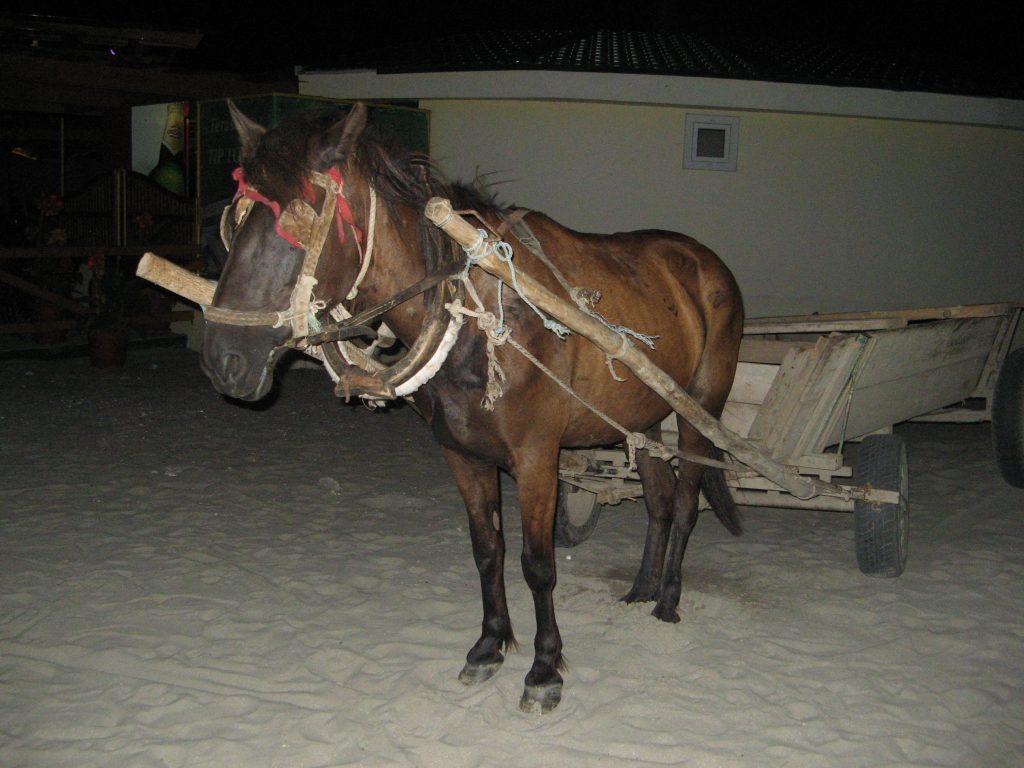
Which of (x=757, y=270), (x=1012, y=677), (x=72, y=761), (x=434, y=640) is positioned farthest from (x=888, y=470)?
(x=757, y=270)

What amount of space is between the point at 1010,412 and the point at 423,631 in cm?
411

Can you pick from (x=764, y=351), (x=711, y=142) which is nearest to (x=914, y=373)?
(x=764, y=351)

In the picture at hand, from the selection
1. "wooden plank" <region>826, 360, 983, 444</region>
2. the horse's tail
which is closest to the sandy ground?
the horse's tail

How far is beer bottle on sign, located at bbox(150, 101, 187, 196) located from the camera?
471 inches

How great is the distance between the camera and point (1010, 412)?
18.2 feet

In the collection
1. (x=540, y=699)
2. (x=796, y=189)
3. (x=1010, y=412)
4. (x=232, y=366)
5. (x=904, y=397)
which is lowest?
(x=540, y=699)

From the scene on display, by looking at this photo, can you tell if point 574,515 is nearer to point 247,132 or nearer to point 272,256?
point 272,256

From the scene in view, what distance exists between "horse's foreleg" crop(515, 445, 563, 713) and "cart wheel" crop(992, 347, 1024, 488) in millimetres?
3740

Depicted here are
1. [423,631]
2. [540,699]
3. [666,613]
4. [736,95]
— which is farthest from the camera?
[736,95]

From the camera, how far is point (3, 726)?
308 centimetres

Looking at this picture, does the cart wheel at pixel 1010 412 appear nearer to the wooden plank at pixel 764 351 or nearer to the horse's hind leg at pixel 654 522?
the wooden plank at pixel 764 351

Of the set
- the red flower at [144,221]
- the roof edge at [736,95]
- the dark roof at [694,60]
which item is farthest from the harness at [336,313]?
the red flower at [144,221]

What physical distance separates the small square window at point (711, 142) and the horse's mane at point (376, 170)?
250 inches

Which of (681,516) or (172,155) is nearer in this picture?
(681,516)
